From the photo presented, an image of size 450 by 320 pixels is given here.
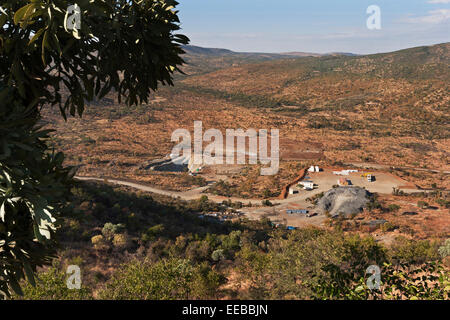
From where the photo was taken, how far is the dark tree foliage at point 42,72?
293cm

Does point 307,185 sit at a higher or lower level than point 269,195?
higher

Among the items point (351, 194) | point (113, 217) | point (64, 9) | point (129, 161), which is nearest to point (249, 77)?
point (129, 161)

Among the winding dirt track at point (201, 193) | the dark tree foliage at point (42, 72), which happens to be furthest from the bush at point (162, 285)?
the winding dirt track at point (201, 193)

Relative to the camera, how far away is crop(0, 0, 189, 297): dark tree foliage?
115 inches

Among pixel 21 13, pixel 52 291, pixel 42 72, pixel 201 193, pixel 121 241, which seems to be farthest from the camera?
pixel 201 193

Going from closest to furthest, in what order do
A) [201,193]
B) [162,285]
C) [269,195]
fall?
[162,285] → [269,195] → [201,193]

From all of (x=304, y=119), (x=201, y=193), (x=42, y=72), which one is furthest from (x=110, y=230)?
(x=304, y=119)

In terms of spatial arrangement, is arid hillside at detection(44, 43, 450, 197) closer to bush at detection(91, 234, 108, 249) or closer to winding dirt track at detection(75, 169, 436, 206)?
winding dirt track at detection(75, 169, 436, 206)

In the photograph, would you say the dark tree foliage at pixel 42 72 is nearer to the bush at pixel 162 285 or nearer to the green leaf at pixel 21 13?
the green leaf at pixel 21 13

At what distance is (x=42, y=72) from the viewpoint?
383 centimetres

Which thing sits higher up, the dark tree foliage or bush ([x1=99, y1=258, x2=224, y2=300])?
the dark tree foliage

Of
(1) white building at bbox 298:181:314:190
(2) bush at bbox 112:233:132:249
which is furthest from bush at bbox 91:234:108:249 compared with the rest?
(1) white building at bbox 298:181:314:190

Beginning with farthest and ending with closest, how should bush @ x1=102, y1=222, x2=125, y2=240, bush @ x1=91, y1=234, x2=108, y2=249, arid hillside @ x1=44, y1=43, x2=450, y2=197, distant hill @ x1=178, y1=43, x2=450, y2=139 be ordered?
1. distant hill @ x1=178, y1=43, x2=450, y2=139
2. arid hillside @ x1=44, y1=43, x2=450, y2=197
3. bush @ x1=102, y1=222, x2=125, y2=240
4. bush @ x1=91, y1=234, x2=108, y2=249

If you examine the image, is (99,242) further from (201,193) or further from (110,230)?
(201,193)
